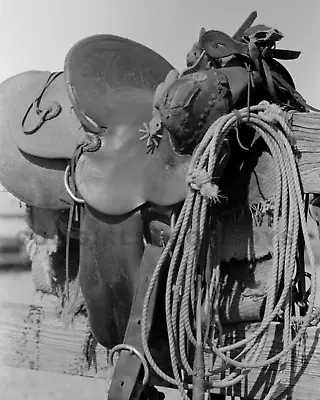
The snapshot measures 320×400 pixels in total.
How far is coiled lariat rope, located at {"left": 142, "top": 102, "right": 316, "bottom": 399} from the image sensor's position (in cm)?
101

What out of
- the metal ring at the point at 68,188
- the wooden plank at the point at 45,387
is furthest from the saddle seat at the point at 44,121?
the wooden plank at the point at 45,387

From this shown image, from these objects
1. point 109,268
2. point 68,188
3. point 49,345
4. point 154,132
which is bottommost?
point 49,345

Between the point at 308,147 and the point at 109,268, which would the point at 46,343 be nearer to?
the point at 109,268

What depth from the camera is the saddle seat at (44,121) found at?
1342 mm

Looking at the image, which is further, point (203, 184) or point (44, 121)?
point (44, 121)

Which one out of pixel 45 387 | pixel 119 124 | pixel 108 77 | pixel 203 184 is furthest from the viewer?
pixel 45 387

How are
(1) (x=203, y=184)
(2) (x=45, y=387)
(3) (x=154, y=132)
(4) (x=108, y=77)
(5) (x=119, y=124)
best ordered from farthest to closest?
1. (2) (x=45, y=387)
2. (4) (x=108, y=77)
3. (5) (x=119, y=124)
4. (3) (x=154, y=132)
5. (1) (x=203, y=184)

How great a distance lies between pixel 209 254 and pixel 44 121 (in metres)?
0.53

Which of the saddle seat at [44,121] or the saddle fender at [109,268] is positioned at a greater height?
the saddle seat at [44,121]

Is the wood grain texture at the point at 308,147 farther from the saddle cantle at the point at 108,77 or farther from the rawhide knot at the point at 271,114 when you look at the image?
the saddle cantle at the point at 108,77

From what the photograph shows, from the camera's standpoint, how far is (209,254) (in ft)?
3.59

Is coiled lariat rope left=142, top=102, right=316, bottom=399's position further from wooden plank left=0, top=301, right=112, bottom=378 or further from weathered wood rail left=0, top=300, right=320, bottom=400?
wooden plank left=0, top=301, right=112, bottom=378

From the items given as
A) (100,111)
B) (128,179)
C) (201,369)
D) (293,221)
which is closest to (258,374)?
(201,369)

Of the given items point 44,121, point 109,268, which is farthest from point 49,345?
point 44,121
